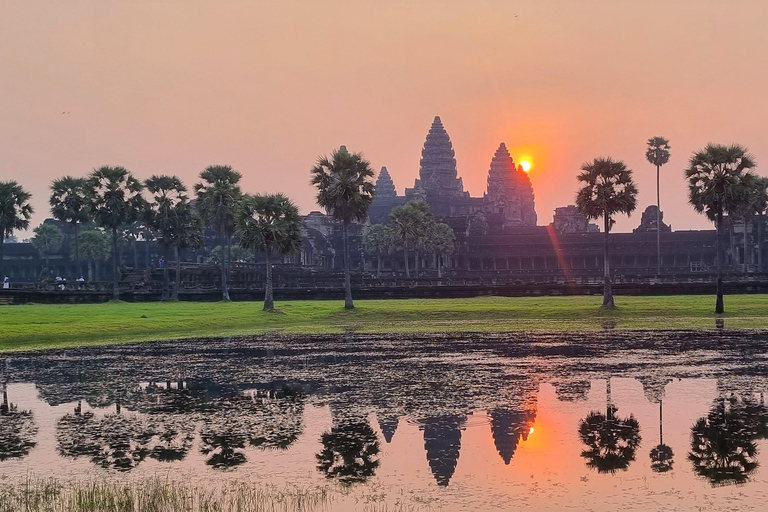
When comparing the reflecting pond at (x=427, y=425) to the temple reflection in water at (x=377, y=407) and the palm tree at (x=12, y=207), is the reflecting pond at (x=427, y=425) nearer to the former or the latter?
the temple reflection in water at (x=377, y=407)

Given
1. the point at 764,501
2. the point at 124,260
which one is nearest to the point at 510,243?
the point at 124,260

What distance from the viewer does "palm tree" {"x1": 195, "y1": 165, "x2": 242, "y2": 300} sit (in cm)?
8119

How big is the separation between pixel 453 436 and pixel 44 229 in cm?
13095

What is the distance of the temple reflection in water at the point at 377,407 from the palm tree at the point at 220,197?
159 feet

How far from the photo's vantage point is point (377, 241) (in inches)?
5236

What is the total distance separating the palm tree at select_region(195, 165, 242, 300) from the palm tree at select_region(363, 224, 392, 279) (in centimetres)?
4179

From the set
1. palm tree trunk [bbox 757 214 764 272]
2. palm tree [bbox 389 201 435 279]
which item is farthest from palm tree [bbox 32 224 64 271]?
palm tree trunk [bbox 757 214 764 272]

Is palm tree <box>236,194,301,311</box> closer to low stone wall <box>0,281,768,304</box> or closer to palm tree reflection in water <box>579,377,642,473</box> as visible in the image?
low stone wall <box>0,281,768,304</box>

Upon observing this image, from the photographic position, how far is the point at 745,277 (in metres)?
81.2

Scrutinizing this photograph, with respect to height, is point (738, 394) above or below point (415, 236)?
below

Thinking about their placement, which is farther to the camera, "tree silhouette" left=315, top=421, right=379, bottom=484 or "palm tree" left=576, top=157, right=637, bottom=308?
"palm tree" left=576, top=157, right=637, bottom=308

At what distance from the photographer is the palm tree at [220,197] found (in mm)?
81188

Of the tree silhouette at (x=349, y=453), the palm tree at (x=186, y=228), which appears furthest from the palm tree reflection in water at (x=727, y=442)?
the palm tree at (x=186, y=228)

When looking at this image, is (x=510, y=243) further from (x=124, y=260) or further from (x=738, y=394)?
(x=738, y=394)
